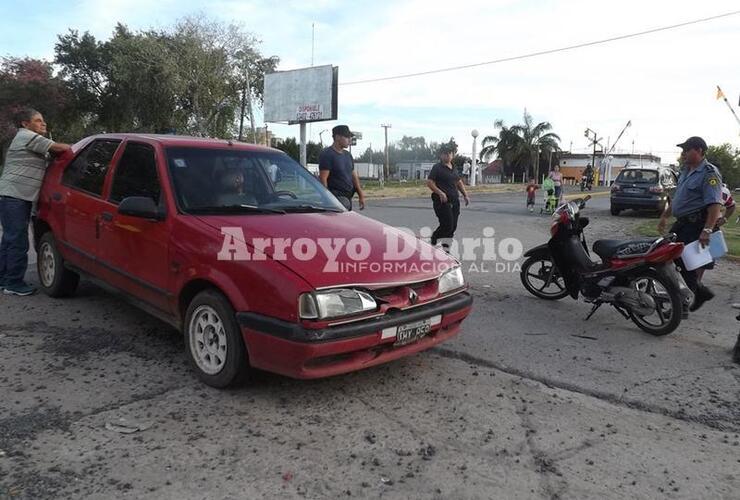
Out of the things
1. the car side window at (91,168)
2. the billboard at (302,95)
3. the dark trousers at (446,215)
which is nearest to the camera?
the car side window at (91,168)

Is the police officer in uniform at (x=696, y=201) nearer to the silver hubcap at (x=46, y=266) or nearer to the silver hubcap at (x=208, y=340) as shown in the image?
the silver hubcap at (x=208, y=340)

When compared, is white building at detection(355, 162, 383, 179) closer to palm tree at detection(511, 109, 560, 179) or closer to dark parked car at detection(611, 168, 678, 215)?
palm tree at detection(511, 109, 560, 179)

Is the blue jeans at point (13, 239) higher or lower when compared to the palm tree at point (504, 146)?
lower

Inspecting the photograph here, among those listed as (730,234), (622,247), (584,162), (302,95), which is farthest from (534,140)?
(622,247)

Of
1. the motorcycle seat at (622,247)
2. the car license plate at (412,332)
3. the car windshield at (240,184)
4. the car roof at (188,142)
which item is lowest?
the car license plate at (412,332)

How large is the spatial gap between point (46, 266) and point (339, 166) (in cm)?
326

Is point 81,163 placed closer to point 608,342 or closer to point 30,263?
point 30,263

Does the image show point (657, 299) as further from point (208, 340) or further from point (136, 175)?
point (136, 175)

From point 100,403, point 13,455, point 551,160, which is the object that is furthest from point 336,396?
point 551,160

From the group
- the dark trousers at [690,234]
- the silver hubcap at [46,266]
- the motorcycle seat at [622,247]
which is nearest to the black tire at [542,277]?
the motorcycle seat at [622,247]

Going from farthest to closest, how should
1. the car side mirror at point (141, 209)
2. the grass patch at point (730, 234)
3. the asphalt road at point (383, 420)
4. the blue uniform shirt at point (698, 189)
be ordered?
1. the grass patch at point (730, 234)
2. the blue uniform shirt at point (698, 189)
3. the car side mirror at point (141, 209)
4. the asphalt road at point (383, 420)

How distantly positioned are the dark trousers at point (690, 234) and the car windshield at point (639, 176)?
42.4 ft

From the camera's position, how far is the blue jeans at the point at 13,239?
17.8ft

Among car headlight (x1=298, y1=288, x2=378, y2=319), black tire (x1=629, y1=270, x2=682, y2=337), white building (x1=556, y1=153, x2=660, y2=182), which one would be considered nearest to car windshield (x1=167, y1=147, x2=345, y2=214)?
car headlight (x1=298, y1=288, x2=378, y2=319)
